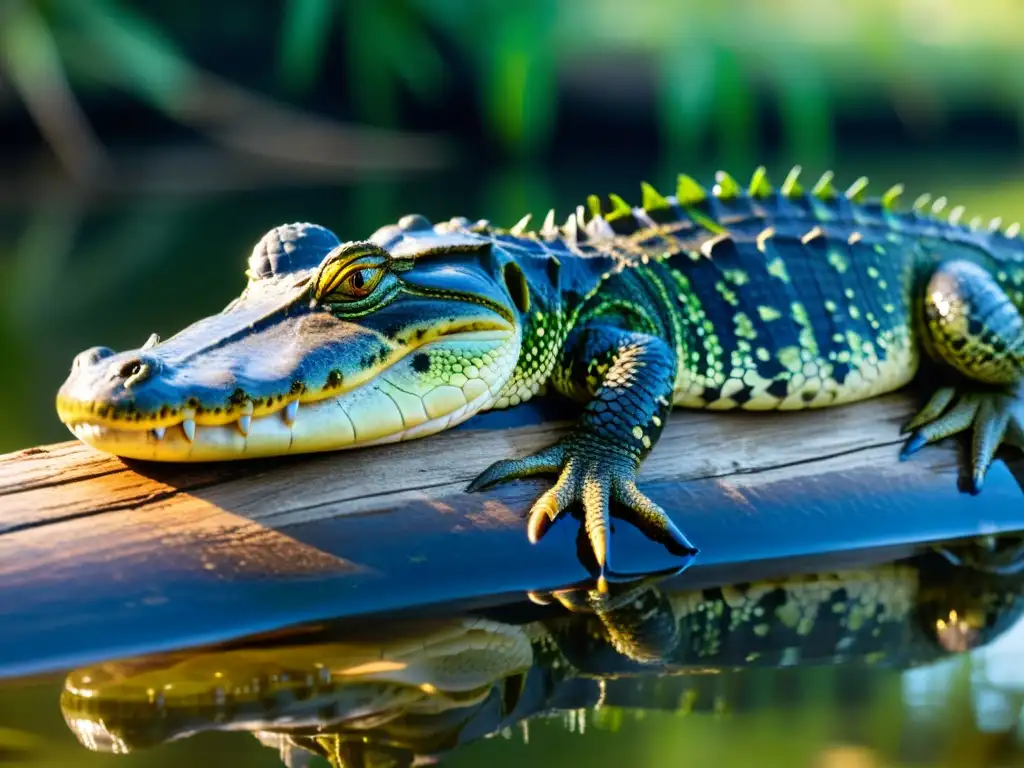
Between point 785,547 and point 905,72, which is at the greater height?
point 905,72

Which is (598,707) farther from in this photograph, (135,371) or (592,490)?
(135,371)

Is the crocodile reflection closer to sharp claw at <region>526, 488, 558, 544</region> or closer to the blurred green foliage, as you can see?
sharp claw at <region>526, 488, 558, 544</region>

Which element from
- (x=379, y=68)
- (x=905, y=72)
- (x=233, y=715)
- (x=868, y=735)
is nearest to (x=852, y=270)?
(x=868, y=735)

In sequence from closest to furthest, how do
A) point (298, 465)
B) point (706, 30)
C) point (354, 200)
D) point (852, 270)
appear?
point (298, 465) < point (852, 270) < point (354, 200) < point (706, 30)

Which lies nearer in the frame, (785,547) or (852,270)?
(785,547)

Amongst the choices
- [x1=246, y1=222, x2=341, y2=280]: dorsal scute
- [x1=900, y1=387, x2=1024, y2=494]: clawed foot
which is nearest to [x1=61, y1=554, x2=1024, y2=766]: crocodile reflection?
[x1=900, y1=387, x2=1024, y2=494]: clawed foot

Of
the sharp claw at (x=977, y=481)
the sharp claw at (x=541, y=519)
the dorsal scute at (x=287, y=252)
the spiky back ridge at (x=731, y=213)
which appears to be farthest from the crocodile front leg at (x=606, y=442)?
the sharp claw at (x=977, y=481)

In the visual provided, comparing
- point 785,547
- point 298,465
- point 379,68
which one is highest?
point 379,68

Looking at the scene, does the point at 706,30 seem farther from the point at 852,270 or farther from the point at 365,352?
the point at 365,352

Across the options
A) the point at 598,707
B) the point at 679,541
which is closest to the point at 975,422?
the point at 679,541
